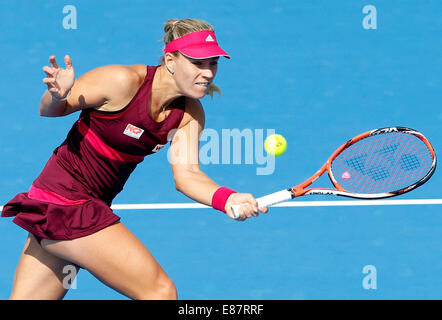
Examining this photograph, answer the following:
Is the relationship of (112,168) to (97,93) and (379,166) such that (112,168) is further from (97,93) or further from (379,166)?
(379,166)

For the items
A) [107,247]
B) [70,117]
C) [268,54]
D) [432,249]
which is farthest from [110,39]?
[107,247]

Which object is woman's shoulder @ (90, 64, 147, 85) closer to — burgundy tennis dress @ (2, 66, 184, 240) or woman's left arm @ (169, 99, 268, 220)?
burgundy tennis dress @ (2, 66, 184, 240)

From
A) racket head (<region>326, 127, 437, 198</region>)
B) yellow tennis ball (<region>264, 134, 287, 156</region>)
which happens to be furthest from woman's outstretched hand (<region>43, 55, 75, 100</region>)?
yellow tennis ball (<region>264, 134, 287, 156</region>)

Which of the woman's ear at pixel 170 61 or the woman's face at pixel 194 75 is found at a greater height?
the woman's ear at pixel 170 61

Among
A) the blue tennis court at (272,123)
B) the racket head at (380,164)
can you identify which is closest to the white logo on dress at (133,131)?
the racket head at (380,164)

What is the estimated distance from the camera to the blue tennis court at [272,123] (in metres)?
6.46

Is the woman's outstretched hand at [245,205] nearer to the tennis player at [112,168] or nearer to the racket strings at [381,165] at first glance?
the tennis player at [112,168]

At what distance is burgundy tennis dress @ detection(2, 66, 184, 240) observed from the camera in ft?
14.8

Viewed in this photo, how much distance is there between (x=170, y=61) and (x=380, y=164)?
1374mm

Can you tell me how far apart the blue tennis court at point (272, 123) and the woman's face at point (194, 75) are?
2.07 m

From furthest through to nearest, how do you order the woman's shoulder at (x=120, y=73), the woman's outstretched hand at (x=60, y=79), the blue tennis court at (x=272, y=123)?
the blue tennis court at (x=272, y=123) < the woman's shoulder at (x=120, y=73) < the woman's outstretched hand at (x=60, y=79)

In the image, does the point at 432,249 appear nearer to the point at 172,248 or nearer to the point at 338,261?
the point at 338,261

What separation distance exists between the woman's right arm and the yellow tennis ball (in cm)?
260

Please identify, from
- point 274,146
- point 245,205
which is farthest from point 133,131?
point 274,146
